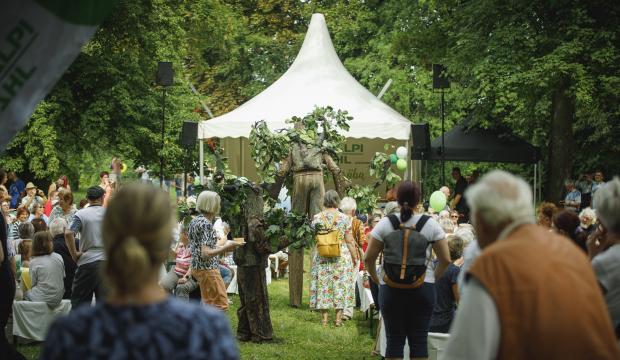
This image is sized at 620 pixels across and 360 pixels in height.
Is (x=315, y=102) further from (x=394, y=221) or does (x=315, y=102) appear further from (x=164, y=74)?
(x=394, y=221)

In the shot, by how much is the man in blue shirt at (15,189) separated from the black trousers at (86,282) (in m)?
14.6

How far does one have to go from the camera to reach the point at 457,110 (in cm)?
3381

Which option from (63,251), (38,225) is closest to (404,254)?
(63,251)

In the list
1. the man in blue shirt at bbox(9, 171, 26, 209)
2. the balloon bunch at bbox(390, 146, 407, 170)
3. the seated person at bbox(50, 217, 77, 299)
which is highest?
the balloon bunch at bbox(390, 146, 407, 170)

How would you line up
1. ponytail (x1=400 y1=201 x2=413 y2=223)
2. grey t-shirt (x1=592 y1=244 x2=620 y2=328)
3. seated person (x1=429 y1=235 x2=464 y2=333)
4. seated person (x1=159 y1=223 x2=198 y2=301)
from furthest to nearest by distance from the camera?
1. seated person (x1=159 y1=223 x2=198 y2=301)
2. seated person (x1=429 y1=235 x2=464 y2=333)
3. ponytail (x1=400 y1=201 x2=413 y2=223)
4. grey t-shirt (x1=592 y1=244 x2=620 y2=328)

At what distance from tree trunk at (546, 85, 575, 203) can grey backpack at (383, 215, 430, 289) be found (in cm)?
1593

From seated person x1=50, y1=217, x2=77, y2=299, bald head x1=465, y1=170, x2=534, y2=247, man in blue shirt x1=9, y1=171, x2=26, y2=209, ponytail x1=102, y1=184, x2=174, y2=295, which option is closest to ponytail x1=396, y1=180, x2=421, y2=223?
bald head x1=465, y1=170, x2=534, y2=247

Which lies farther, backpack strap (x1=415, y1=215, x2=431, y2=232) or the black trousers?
the black trousers

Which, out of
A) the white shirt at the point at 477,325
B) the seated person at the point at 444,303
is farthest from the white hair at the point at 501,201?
the seated person at the point at 444,303

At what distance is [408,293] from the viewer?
272 inches

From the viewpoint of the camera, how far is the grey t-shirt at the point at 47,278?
31.7ft

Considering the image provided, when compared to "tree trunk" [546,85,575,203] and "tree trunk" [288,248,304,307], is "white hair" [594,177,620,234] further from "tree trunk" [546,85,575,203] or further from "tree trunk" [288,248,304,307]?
"tree trunk" [546,85,575,203]

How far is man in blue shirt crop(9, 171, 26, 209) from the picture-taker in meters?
22.9

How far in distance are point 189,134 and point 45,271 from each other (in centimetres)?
784
